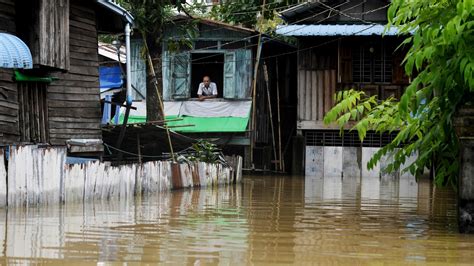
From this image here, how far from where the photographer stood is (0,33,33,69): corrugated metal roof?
14.9 metres

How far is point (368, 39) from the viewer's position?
91.8ft

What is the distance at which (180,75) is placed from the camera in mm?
30344

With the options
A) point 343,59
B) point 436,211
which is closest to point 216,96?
point 343,59

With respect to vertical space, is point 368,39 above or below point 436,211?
above

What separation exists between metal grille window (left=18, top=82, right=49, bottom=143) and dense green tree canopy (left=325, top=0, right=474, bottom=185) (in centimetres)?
771

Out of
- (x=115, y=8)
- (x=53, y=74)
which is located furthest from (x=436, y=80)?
(x=115, y=8)

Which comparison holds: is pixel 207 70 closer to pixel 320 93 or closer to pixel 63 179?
pixel 320 93

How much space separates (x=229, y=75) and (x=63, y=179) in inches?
658

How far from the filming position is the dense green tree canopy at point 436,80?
10.1 meters

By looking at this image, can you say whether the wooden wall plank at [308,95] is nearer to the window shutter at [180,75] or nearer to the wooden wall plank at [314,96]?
the wooden wall plank at [314,96]

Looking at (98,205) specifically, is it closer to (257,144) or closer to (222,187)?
(222,187)

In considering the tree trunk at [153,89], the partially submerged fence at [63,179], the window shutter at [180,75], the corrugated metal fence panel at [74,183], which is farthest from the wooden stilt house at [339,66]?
the corrugated metal fence panel at [74,183]

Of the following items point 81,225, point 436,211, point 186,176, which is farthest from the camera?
point 186,176

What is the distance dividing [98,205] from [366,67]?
16180mm
